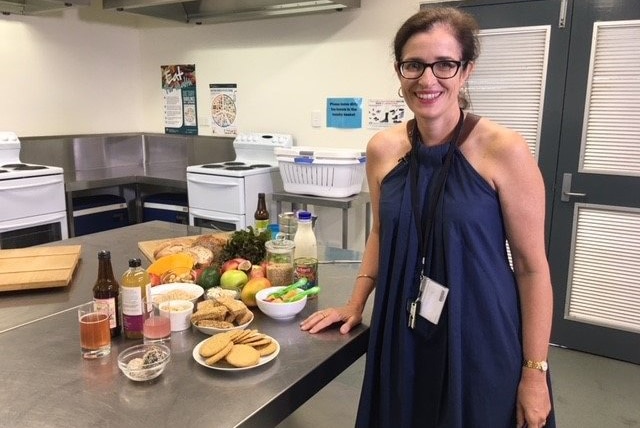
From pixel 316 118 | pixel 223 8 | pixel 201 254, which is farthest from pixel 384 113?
pixel 201 254

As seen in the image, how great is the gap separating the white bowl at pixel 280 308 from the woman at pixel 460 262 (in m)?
0.27

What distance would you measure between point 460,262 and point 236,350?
55 centimetres

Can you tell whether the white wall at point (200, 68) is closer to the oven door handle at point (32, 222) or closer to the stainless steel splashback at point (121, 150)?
the stainless steel splashback at point (121, 150)

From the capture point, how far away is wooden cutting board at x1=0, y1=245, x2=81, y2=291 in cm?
161

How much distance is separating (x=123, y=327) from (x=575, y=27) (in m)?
2.77

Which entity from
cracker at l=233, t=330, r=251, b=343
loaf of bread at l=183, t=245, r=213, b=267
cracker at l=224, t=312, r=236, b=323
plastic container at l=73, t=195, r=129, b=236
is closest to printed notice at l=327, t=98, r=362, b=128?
plastic container at l=73, t=195, r=129, b=236

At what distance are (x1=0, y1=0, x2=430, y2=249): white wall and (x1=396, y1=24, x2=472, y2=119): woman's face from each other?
94.1 inches

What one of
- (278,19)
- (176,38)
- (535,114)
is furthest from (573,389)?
(176,38)

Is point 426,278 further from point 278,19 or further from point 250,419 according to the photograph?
point 278,19

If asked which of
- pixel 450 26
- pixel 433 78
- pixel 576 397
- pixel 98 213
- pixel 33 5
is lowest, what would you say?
pixel 576 397

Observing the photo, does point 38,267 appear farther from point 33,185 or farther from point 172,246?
point 33,185

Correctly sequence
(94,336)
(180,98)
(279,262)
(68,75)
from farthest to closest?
(180,98)
(68,75)
(279,262)
(94,336)

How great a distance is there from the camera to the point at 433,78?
1.16 m

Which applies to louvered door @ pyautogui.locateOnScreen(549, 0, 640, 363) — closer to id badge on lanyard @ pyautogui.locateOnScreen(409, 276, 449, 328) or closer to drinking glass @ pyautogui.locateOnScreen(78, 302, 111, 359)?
id badge on lanyard @ pyautogui.locateOnScreen(409, 276, 449, 328)
